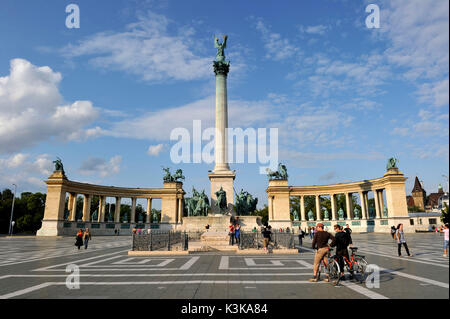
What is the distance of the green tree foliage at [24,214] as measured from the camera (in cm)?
7381

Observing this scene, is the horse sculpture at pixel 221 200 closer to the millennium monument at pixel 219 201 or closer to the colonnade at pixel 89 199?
the millennium monument at pixel 219 201

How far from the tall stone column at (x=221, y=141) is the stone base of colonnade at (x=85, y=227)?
125ft

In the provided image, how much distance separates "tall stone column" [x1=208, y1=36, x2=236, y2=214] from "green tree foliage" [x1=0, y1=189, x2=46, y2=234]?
2386 inches

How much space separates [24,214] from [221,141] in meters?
65.9

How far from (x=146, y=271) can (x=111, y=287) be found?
3.49 metres

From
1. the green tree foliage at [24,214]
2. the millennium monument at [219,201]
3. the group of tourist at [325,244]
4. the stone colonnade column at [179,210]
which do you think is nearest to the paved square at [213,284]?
the group of tourist at [325,244]

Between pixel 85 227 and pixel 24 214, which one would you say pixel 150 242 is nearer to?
pixel 85 227

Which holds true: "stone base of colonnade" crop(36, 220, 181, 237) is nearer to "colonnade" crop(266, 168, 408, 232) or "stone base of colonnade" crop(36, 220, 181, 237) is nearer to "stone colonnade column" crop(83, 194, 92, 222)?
"stone colonnade column" crop(83, 194, 92, 222)

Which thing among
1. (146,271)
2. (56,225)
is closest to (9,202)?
(56,225)

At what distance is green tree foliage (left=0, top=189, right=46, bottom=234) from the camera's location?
7381 cm

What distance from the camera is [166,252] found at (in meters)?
20.7

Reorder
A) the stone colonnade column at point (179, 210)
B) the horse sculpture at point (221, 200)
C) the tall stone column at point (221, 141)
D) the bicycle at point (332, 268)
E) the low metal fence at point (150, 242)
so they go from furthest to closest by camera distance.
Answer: the stone colonnade column at point (179, 210)
the tall stone column at point (221, 141)
the horse sculpture at point (221, 200)
the low metal fence at point (150, 242)
the bicycle at point (332, 268)

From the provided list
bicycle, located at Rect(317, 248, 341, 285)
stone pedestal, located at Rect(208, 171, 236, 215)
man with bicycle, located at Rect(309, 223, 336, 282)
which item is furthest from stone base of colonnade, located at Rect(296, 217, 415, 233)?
man with bicycle, located at Rect(309, 223, 336, 282)
